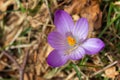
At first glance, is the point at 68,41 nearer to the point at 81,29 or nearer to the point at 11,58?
the point at 81,29

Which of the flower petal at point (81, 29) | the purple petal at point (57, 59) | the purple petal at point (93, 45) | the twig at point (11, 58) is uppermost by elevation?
the flower petal at point (81, 29)

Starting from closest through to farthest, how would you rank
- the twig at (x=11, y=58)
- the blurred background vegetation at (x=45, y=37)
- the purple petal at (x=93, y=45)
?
the purple petal at (x=93, y=45) → the blurred background vegetation at (x=45, y=37) → the twig at (x=11, y=58)

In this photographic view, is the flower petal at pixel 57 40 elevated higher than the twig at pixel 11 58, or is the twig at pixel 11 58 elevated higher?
the flower petal at pixel 57 40

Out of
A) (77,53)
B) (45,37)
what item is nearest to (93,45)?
(77,53)

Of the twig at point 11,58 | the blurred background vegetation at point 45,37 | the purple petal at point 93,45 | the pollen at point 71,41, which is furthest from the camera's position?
the twig at point 11,58

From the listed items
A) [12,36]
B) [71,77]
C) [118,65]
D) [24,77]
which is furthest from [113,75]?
[12,36]

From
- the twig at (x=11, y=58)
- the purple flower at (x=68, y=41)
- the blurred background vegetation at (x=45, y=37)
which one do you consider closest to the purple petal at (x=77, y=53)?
the purple flower at (x=68, y=41)

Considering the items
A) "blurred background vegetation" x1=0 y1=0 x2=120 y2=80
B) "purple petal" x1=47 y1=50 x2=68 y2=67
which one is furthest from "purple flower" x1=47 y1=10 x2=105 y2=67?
"blurred background vegetation" x1=0 y1=0 x2=120 y2=80

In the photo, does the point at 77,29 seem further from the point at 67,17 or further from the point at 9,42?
the point at 9,42

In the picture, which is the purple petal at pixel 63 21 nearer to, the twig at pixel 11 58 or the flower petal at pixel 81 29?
the flower petal at pixel 81 29
